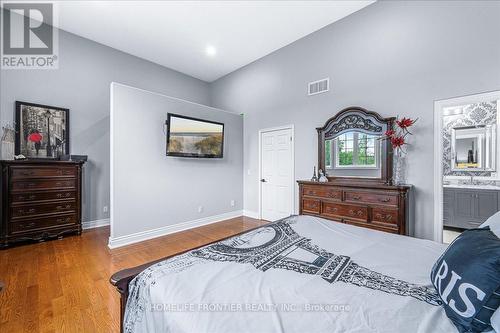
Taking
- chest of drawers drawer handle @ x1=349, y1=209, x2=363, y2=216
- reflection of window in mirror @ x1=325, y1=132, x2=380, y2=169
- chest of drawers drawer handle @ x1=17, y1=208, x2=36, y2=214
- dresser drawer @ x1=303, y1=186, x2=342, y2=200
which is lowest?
chest of drawers drawer handle @ x1=17, y1=208, x2=36, y2=214

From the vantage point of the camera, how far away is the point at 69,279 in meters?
2.41

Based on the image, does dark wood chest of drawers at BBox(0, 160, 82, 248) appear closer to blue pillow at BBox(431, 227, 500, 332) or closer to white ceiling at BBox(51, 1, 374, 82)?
white ceiling at BBox(51, 1, 374, 82)

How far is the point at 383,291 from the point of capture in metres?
0.98

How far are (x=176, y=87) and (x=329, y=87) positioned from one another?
12.2ft

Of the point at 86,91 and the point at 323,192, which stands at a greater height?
the point at 86,91

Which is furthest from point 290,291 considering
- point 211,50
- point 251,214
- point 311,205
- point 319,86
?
point 211,50

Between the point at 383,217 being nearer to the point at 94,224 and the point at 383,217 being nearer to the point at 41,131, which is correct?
→ the point at 94,224

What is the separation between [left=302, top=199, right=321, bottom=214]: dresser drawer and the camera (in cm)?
354

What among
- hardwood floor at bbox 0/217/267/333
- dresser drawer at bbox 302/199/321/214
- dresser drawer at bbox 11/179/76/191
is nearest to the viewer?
hardwood floor at bbox 0/217/267/333

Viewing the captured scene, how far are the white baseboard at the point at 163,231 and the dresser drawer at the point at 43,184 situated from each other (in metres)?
1.26

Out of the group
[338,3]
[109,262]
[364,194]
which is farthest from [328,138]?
[109,262]

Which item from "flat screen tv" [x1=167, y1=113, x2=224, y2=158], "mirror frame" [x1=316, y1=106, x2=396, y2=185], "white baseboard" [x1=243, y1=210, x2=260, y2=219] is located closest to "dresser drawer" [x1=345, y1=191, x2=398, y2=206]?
"mirror frame" [x1=316, y1=106, x2=396, y2=185]

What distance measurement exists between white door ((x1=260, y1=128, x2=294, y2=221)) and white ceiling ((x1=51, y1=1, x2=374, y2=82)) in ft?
6.00

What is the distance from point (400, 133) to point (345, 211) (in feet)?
4.39
